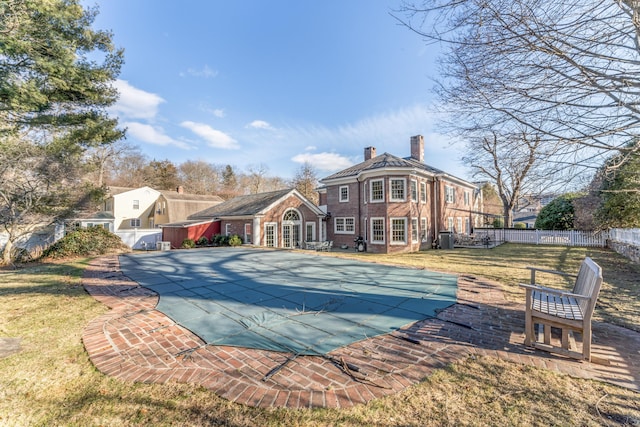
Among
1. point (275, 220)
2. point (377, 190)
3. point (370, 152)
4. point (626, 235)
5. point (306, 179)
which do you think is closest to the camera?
point (626, 235)

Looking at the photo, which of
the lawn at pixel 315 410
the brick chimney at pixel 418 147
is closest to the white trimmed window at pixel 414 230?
the brick chimney at pixel 418 147

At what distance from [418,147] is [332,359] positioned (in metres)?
23.0

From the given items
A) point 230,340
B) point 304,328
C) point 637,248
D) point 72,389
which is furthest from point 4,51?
point 637,248

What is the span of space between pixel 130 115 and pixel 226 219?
16.4 meters

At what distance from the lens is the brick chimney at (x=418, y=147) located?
2302 cm

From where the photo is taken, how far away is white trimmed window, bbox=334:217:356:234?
818 inches

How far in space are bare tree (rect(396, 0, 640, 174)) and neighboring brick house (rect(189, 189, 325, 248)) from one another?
16370 mm

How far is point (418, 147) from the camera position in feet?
75.9

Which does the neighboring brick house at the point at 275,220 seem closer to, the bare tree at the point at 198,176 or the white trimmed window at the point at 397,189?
the white trimmed window at the point at 397,189

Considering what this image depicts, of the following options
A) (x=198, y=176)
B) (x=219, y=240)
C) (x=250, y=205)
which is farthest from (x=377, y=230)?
(x=198, y=176)

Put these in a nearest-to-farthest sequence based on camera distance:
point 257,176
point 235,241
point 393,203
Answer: point 393,203 < point 235,241 < point 257,176

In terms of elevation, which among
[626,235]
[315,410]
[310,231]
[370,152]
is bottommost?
[315,410]

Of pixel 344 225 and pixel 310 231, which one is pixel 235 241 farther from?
pixel 344 225

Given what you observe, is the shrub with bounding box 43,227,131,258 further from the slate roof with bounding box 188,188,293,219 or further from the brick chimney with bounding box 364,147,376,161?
the brick chimney with bounding box 364,147,376,161
